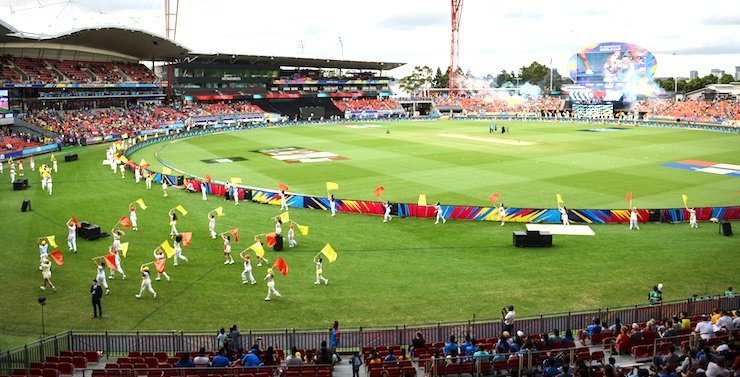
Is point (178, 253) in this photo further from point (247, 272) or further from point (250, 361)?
point (250, 361)

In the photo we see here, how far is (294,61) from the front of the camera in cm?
12000

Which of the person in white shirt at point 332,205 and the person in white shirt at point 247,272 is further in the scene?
the person in white shirt at point 332,205

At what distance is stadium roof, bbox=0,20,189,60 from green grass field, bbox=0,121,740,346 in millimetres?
26456

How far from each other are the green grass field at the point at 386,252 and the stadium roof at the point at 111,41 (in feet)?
86.8

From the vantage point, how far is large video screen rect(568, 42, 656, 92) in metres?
119

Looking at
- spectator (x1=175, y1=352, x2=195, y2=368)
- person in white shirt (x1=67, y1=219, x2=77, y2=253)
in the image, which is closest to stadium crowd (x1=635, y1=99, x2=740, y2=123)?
person in white shirt (x1=67, y1=219, x2=77, y2=253)

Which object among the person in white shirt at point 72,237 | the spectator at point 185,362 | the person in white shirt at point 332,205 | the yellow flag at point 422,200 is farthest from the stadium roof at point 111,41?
the spectator at point 185,362

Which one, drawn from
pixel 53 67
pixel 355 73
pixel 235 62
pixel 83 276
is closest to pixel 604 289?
pixel 83 276

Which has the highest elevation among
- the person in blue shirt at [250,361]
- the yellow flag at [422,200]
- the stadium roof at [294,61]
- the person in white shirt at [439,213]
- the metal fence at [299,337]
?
the stadium roof at [294,61]

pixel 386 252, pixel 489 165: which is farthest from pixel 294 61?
pixel 386 252

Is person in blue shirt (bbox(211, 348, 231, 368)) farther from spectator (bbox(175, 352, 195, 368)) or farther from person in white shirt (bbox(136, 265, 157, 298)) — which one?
person in white shirt (bbox(136, 265, 157, 298))

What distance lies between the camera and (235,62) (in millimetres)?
115812

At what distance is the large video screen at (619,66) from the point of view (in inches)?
4680

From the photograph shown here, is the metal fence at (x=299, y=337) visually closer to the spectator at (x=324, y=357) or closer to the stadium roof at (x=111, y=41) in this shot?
the spectator at (x=324, y=357)
